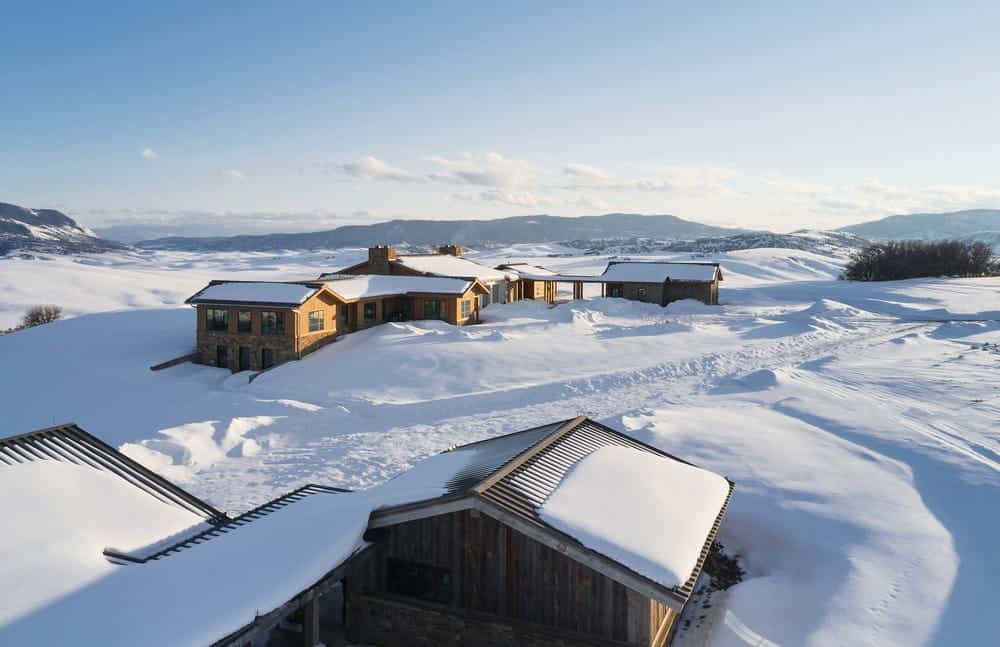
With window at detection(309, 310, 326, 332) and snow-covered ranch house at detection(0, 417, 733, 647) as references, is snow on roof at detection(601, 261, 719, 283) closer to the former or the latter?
window at detection(309, 310, 326, 332)

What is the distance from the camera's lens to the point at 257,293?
1400 inches

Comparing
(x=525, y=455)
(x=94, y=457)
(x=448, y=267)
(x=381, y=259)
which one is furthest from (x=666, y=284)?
(x=94, y=457)

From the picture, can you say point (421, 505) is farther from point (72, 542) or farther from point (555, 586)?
point (72, 542)

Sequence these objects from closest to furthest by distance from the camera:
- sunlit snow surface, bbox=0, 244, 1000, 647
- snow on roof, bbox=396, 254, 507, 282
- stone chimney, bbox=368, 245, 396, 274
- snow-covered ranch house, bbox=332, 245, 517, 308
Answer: sunlit snow surface, bbox=0, 244, 1000, 647, snow-covered ranch house, bbox=332, 245, 517, 308, snow on roof, bbox=396, 254, 507, 282, stone chimney, bbox=368, 245, 396, 274

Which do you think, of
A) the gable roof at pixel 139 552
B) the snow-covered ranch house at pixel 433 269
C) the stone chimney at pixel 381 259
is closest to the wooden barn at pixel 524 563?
the gable roof at pixel 139 552

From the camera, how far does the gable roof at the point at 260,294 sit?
34.4 m

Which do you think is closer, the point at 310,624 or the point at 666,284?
the point at 310,624

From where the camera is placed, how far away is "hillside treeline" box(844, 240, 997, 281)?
7681 cm

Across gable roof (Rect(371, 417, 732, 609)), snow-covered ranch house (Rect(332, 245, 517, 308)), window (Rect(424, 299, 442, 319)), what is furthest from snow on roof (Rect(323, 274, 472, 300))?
gable roof (Rect(371, 417, 732, 609))

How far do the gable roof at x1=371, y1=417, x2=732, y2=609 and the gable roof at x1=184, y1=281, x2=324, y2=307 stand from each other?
2203cm

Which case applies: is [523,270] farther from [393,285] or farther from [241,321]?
[241,321]

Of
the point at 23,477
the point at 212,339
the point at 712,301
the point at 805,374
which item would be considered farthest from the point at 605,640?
the point at 712,301

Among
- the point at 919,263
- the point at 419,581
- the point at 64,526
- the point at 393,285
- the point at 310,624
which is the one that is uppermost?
the point at 919,263

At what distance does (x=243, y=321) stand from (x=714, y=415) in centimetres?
2335
